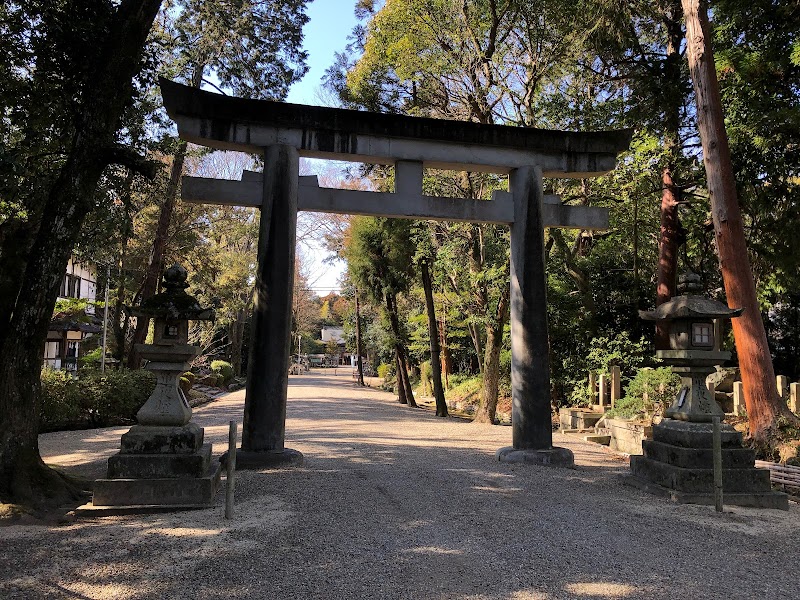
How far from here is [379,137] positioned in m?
7.49

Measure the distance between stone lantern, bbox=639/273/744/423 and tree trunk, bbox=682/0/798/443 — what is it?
2.08 metres

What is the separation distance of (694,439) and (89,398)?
12.6m

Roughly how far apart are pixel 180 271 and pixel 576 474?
5596mm

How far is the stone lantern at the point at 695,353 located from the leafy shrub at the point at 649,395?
5.05 m

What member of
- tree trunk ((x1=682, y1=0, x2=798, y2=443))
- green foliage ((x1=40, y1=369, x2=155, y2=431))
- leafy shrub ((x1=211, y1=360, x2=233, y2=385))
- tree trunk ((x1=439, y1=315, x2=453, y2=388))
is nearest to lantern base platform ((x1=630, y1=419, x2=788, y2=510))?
tree trunk ((x1=682, y1=0, x2=798, y2=443))

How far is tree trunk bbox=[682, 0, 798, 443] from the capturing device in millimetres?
7957

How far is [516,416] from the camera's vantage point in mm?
7676

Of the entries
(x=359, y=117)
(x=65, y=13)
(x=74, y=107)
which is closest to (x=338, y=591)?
(x=359, y=117)

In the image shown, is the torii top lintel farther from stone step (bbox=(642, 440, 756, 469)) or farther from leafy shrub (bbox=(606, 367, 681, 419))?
leafy shrub (bbox=(606, 367, 681, 419))

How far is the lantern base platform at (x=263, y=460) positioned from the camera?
6602 mm

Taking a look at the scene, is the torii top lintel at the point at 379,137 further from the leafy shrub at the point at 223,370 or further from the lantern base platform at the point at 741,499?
the leafy shrub at the point at 223,370

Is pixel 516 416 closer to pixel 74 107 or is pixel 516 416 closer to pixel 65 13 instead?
pixel 74 107

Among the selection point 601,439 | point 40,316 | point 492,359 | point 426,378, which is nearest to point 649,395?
point 601,439

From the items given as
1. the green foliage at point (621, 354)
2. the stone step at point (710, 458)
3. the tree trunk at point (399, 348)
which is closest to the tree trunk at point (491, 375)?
the green foliage at point (621, 354)
